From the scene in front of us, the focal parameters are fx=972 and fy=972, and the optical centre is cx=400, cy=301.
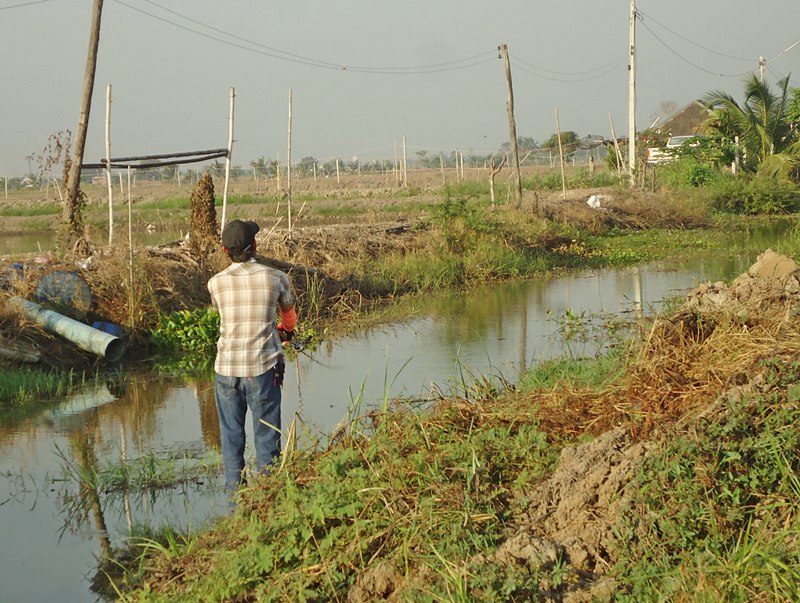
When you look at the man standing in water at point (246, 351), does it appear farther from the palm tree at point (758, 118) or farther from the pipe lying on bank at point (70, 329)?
the palm tree at point (758, 118)

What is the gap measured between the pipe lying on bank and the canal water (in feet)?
1.64

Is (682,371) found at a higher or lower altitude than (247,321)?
lower

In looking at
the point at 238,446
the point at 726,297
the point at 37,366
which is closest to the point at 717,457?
the point at 238,446

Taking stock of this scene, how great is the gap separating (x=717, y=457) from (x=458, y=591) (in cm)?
157

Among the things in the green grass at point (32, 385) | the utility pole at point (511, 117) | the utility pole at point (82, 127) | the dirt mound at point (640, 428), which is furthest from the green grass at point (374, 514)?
the utility pole at point (511, 117)

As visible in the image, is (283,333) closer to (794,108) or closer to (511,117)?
(511,117)

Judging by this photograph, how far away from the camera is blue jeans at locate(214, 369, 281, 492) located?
6.07 m

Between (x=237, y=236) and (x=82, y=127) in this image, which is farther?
(x=82, y=127)

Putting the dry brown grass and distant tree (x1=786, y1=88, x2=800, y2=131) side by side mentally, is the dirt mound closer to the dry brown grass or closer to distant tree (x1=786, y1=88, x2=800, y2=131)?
the dry brown grass

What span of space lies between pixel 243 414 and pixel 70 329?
588 cm

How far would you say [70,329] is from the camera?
11.3 meters

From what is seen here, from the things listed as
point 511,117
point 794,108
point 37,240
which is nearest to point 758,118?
point 794,108

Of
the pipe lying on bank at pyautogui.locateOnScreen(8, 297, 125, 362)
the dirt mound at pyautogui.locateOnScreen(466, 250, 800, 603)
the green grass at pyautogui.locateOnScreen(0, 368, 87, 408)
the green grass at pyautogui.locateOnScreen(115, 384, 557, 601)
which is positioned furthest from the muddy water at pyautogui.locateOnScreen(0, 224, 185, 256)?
the green grass at pyautogui.locateOnScreen(115, 384, 557, 601)

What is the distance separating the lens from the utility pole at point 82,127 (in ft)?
51.8
